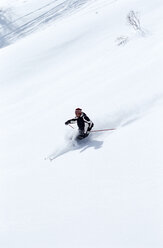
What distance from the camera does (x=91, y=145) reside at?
741 centimetres

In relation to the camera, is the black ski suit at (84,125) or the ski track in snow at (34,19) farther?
the ski track in snow at (34,19)

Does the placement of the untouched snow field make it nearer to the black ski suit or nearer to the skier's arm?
the black ski suit

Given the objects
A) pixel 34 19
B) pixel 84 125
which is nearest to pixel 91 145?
pixel 84 125

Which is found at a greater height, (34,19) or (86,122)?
(34,19)

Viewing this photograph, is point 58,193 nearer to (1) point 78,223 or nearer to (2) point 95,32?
(1) point 78,223

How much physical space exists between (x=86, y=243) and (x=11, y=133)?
6707mm

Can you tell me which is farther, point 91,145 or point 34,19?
point 34,19

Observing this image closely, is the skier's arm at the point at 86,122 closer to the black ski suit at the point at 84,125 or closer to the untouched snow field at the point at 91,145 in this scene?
the black ski suit at the point at 84,125

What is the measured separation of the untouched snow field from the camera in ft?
16.2

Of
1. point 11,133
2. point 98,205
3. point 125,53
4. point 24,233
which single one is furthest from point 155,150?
point 125,53

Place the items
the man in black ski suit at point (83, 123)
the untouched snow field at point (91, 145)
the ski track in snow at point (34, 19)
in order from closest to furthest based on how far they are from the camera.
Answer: the untouched snow field at point (91, 145) → the man in black ski suit at point (83, 123) → the ski track in snow at point (34, 19)

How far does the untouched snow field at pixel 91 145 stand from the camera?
4934 mm

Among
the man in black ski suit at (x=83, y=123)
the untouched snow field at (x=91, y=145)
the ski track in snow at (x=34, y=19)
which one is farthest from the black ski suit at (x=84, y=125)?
the ski track in snow at (x=34, y=19)

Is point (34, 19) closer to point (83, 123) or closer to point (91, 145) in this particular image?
point (83, 123)
